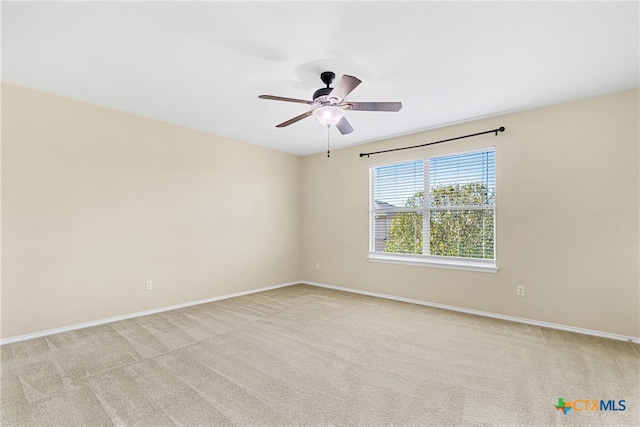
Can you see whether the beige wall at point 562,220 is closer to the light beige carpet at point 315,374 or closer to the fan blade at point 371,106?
the light beige carpet at point 315,374

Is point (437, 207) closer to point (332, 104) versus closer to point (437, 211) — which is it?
point (437, 211)

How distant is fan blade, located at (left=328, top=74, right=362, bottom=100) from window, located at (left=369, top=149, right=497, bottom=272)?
2.47 metres

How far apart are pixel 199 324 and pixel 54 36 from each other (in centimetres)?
291

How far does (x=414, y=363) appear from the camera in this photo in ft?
8.23

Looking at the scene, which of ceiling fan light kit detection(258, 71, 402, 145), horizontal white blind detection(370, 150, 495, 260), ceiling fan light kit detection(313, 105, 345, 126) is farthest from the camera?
horizontal white blind detection(370, 150, 495, 260)

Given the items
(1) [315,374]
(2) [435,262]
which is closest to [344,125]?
(1) [315,374]

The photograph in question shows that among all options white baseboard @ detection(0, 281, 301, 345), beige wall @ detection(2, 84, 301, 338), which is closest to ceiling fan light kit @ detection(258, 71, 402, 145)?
beige wall @ detection(2, 84, 301, 338)

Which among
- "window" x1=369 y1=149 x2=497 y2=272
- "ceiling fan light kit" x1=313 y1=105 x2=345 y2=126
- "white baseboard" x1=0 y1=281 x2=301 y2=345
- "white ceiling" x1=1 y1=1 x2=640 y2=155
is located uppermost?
"white ceiling" x1=1 y1=1 x2=640 y2=155

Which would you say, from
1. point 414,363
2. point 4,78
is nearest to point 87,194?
point 4,78

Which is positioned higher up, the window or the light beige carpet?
the window

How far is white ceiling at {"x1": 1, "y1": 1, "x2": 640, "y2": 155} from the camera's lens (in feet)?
6.28

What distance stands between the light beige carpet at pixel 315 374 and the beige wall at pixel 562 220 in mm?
353

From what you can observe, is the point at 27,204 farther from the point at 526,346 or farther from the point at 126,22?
the point at 526,346

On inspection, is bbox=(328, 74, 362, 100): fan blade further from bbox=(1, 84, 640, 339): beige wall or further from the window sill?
the window sill
